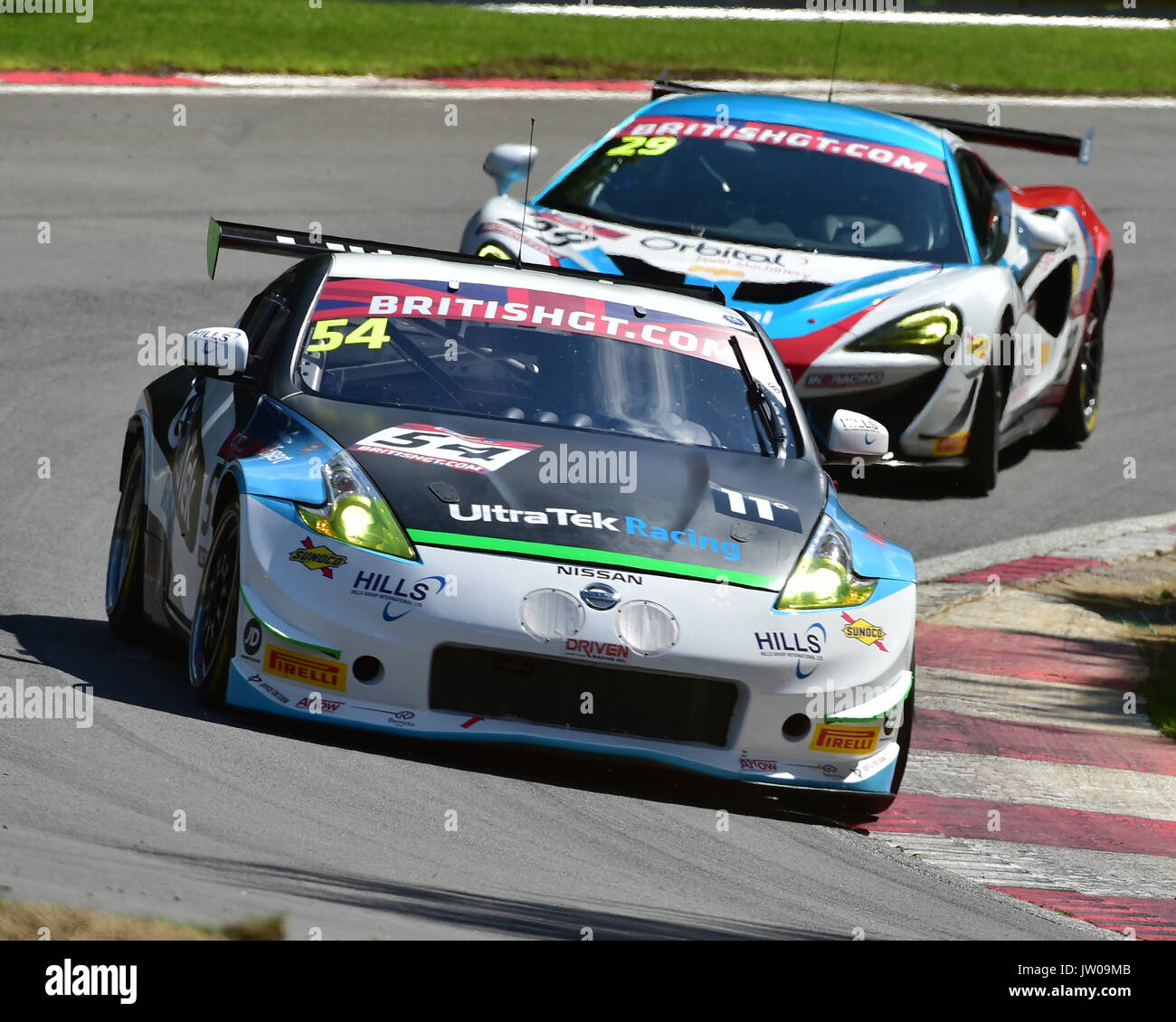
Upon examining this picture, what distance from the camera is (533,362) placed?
6742 millimetres

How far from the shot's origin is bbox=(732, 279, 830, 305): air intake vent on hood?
9477 mm

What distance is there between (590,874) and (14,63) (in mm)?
14514

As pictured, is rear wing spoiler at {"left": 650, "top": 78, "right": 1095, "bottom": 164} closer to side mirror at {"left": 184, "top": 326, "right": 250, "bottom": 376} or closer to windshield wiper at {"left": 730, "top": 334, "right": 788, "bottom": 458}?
windshield wiper at {"left": 730, "top": 334, "right": 788, "bottom": 458}

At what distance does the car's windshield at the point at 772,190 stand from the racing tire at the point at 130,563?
365 centimetres

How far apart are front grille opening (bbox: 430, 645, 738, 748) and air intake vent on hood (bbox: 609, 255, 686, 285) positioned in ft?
13.4

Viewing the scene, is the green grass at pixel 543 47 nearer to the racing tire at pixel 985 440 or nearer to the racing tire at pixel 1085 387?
the racing tire at pixel 1085 387

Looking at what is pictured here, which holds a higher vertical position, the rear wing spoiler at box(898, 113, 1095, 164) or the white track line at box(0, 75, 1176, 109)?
the rear wing spoiler at box(898, 113, 1095, 164)

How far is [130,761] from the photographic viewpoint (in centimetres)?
530

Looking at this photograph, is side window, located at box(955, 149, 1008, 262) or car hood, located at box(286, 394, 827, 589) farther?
side window, located at box(955, 149, 1008, 262)

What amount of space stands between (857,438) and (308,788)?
7.63 feet

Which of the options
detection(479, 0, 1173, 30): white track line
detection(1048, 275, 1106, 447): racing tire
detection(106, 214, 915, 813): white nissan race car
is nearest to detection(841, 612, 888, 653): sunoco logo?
detection(106, 214, 915, 813): white nissan race car
